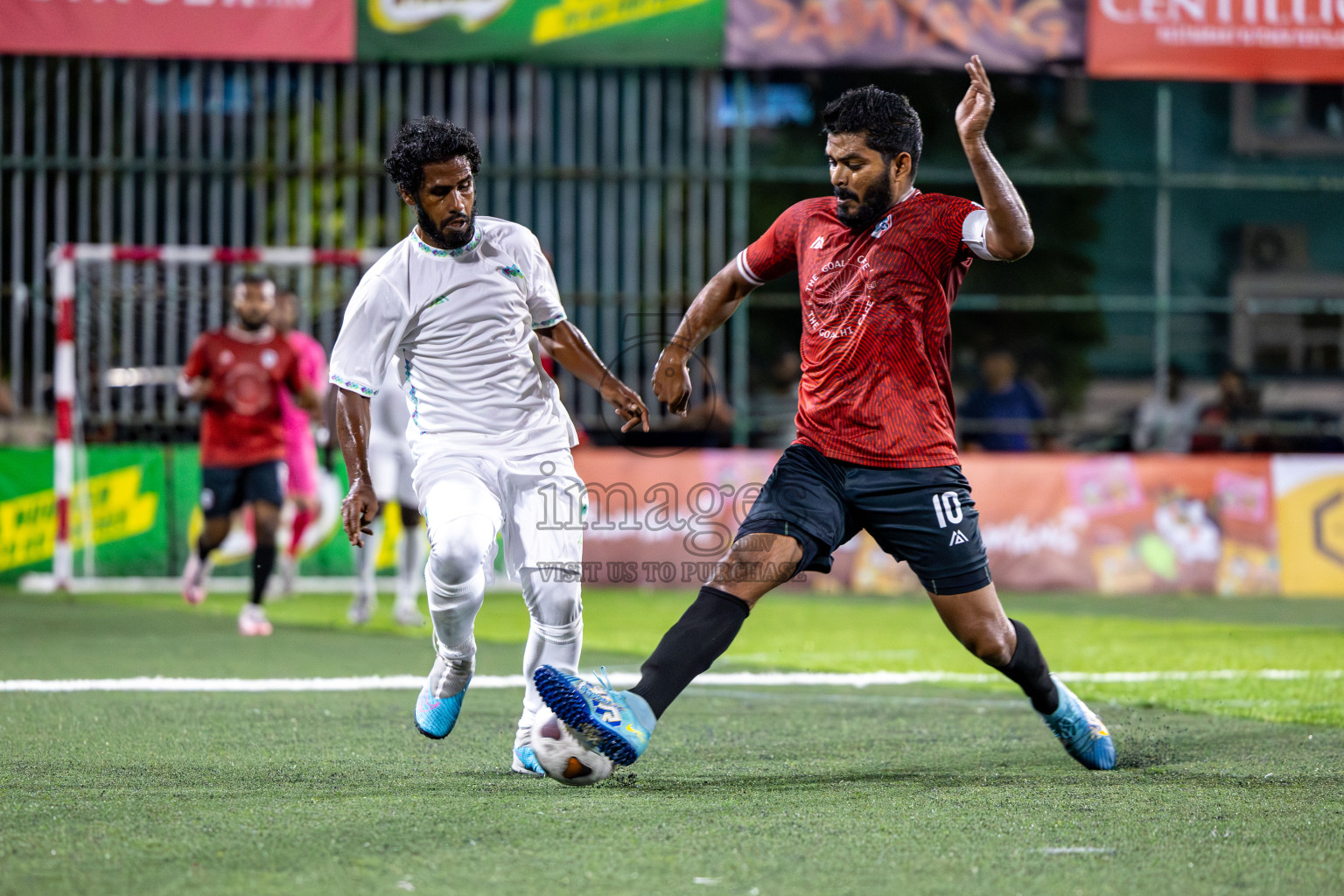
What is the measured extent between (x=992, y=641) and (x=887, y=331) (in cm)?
Result: 101

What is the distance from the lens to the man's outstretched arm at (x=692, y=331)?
5.24m

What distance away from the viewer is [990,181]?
185 inches

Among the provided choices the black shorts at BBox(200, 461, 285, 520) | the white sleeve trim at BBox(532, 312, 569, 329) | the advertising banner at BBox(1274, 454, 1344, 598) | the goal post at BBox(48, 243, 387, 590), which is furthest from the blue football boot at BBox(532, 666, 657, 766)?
the advertising banner at BBox(1274, 454, 1344, 598)

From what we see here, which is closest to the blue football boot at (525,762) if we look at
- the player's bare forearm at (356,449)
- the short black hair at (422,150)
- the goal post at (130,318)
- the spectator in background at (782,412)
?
the player's bare forearm at (356,449)

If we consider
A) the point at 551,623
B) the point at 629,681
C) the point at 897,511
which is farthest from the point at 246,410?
the point at 897,511

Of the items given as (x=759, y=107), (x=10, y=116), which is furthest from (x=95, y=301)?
(x=759, y=107)

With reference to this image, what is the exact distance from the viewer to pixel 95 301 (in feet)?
45.9

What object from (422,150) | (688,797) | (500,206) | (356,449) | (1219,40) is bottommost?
(688,797)

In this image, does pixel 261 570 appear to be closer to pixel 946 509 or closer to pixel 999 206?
pixel 946 509

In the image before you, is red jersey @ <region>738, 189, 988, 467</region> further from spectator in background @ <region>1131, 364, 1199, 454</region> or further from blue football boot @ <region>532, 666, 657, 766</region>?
spectator in background @ <region>1131, 364, 1199, 454</region>

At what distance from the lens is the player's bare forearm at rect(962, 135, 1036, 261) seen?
4668 mm

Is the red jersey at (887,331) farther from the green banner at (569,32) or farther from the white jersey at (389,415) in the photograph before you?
the green banner at (569,32)

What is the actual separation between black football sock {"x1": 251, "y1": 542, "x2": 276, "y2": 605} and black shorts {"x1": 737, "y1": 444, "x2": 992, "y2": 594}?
5.73 m

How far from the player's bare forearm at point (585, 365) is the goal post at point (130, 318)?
735 centimetres
